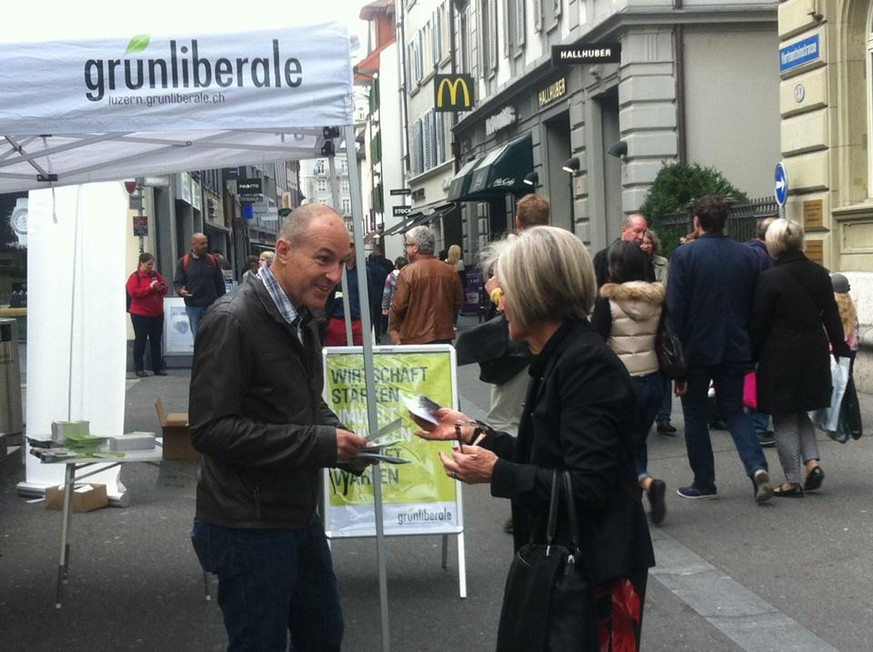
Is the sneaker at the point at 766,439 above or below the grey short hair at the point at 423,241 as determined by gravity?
below

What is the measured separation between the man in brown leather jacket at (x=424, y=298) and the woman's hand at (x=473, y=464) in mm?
6824

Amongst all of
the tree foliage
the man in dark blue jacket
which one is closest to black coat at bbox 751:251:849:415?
the man in dark blue jacket

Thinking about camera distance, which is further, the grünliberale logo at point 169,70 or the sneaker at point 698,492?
the sneaker at point 698,492

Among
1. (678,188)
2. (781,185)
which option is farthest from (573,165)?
(781,185)

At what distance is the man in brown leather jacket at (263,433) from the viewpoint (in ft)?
11.7

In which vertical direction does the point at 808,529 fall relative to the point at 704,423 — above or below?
below

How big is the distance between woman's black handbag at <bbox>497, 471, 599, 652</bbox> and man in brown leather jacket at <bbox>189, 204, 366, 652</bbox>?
71cm

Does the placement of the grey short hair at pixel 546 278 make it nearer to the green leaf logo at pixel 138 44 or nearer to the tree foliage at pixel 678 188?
the green leaf logo at pixel 138 44

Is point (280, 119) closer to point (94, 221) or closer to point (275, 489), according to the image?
point (275, 489)

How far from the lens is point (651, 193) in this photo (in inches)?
787

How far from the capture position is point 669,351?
7.75 m

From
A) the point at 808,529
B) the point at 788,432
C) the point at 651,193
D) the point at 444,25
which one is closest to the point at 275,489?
the point at 808,529

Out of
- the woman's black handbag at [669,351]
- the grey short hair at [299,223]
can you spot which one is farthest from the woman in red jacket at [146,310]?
the grey short hair at [299,223]

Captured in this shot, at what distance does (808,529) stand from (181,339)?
45.3 ft
